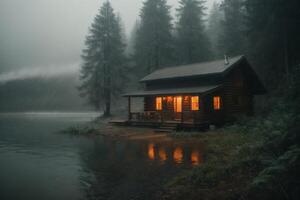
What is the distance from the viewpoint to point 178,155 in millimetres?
12969

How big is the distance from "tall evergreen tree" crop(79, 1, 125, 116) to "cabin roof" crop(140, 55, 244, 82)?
9394 millimetres

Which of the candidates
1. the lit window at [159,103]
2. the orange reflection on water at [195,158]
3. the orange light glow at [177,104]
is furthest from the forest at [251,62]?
the lit window at [159,103]

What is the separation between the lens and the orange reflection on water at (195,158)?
1117 cm

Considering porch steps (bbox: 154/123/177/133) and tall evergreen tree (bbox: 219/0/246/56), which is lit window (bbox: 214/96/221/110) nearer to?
porch steps (bbox: 154/123/177/133)

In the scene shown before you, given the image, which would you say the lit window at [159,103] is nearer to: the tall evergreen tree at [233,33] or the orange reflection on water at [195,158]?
the orange reflection on water at [195,158]

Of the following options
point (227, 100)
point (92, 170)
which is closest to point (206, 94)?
point (227, 100)

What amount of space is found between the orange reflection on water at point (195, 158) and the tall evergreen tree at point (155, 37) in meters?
26.6

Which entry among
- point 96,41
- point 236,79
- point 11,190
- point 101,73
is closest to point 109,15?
point 96,41

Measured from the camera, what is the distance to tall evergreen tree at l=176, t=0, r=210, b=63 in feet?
131

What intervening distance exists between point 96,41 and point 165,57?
403 inches

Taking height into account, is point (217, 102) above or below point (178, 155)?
above

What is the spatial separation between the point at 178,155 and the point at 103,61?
27182 millimetres

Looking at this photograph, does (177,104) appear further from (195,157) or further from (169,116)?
(195,157)

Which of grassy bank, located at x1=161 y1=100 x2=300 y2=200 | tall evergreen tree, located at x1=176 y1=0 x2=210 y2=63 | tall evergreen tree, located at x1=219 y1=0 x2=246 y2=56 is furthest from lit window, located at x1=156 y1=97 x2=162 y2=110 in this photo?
grassy bank, located at x1=161 y1=100 x2=300 y2=200
